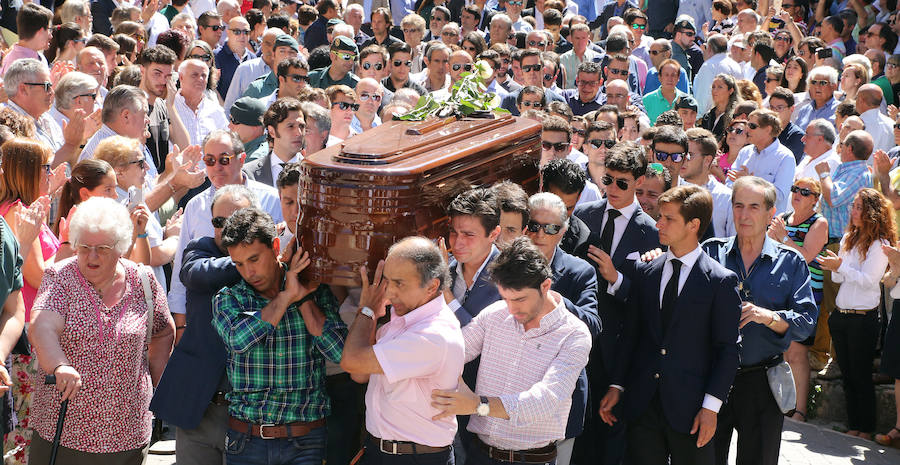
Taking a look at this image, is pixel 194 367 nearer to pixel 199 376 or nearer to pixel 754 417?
pixel 199 376

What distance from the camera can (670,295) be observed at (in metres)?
4.91

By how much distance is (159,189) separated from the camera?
600cm

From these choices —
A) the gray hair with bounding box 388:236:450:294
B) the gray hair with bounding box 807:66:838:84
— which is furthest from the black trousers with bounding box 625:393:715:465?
the gray hair with bounding box 807:66:838:84

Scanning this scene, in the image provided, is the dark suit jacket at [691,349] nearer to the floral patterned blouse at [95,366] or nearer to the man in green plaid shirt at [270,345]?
the man in green plaid shirt at [270,345]

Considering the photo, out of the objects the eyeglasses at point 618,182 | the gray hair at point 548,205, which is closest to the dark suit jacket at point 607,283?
the eyeglasses at point 618,182

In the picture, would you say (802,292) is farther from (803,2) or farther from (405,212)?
(803,2)

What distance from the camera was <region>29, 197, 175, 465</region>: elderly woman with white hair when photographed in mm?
4160

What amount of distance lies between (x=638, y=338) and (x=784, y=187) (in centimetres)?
360

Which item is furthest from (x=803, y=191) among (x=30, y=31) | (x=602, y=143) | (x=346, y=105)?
(x=30, y=31)

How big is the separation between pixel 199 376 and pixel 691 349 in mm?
2287

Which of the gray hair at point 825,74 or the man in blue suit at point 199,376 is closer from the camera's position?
the man in blue suit at point 199,376

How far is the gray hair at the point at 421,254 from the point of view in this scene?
3.73 meters

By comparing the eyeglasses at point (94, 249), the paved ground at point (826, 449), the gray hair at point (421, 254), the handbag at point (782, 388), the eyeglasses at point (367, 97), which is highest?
the gray hair at point (421, 254)

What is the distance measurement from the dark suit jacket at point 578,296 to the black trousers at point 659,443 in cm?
41
